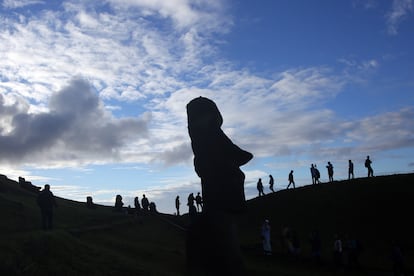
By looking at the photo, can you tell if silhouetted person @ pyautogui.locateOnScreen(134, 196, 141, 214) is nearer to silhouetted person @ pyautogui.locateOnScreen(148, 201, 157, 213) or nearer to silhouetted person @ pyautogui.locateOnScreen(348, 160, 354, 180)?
silhouetted person @ pyautogui.locateOnScreen(148, 201, 157, 213)

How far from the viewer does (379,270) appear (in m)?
23.4

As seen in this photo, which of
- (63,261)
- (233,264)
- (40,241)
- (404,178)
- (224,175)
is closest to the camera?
(233,264)

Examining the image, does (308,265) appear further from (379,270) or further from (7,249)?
(7,249)

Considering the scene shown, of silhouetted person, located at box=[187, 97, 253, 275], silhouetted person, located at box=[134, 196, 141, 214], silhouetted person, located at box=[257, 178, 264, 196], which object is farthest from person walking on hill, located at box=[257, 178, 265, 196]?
silhouetted person, located at box=[187, 97, 253, 275]

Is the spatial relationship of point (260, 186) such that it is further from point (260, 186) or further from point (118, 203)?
point (118, 203)

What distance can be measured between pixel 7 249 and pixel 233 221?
7.83 meters

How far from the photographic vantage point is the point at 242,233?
123ft

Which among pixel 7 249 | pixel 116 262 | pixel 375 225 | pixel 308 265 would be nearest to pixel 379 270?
pixel 308 265

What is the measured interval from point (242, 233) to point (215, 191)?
28846 millimetres

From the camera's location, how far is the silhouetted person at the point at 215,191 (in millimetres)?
9078

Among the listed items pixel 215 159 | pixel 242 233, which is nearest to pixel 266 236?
pixel 242 233

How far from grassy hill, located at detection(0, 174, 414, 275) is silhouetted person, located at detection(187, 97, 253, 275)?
581 cm

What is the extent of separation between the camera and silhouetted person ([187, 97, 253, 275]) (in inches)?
357

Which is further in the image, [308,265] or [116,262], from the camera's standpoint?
[308,265]
